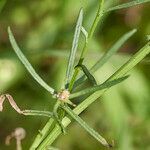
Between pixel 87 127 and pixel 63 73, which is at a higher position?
pixel 63 73

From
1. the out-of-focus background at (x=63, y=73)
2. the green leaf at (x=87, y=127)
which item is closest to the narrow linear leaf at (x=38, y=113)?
the green leaf at (x=87, y=127)

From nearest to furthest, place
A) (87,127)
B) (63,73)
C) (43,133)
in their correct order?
1. (87,127)
2. (43,133)
3. (63,73)

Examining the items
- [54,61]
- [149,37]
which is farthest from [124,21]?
[149,37]

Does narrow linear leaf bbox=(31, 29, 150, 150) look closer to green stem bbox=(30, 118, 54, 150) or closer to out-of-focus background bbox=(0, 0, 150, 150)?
green stem bbox=(30, 118, 54, 150)

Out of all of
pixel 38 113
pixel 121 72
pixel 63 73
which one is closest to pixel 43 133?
pixel 38 113

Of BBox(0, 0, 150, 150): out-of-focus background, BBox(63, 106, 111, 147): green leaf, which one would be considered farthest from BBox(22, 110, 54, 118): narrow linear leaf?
BBox(0, 0, 150, 150): out-of-focus background

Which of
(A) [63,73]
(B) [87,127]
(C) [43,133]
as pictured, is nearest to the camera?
(B) [87,127]

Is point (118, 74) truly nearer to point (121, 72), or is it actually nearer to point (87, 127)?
point (121, 72)

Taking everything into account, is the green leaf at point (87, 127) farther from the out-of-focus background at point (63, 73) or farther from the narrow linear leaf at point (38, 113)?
the out-of-focus background at point (63, 73)

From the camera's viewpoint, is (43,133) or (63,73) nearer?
(43,133)

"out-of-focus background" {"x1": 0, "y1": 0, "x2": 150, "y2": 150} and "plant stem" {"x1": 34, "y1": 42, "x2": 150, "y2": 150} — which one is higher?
"out-of-focus background" {"x1": 0, "y1": 0, "x2": 150, "y2": 150}
